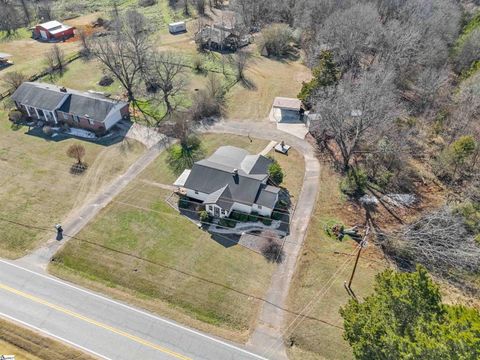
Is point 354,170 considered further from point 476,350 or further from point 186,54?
point 186,54

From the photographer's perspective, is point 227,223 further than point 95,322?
Yes

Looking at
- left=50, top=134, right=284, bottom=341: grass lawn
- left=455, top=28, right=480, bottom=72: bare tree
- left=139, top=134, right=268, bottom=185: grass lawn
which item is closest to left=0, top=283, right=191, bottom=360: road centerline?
left=50, top=134, right=284, bottom=341: grass lawn

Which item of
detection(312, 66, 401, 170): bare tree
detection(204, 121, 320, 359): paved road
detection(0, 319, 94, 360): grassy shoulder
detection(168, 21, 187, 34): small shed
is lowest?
detection(0, 319, 94, 360): grassy shoulder

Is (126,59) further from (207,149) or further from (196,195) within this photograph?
(196,195)

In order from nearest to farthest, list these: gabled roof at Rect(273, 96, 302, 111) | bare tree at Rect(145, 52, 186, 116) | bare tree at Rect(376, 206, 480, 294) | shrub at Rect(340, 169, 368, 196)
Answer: bare tree at Rect(376, 206, 480, 294)
shrub at Rect(340, 169, 368, 196)
gabled roof at Rect(273, 96, 302, 111)
bare tree at Rect(145, 52, 186, 116)

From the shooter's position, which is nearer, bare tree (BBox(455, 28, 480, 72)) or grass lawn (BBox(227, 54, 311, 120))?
grass lawn (BBox(227, 54, 311, 120))

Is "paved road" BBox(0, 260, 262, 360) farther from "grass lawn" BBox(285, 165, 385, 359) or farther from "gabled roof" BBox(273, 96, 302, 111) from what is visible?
"gabled roof" BBox(273, 96, 302, 111)

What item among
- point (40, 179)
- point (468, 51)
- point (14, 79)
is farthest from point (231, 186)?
point (468, 51)

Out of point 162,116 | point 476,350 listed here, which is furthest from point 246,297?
point 162,116
